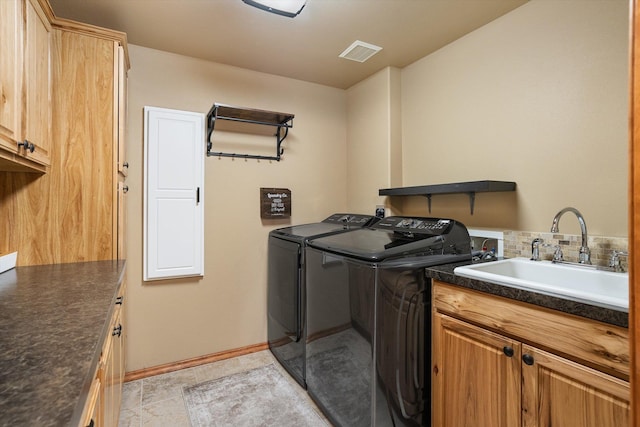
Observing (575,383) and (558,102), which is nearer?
(575,383)

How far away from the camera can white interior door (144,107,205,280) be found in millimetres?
2402

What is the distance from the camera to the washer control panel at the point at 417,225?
1961 millimetres

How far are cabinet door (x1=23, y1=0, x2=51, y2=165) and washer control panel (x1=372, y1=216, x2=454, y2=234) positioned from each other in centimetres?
204

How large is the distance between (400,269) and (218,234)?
167 cm

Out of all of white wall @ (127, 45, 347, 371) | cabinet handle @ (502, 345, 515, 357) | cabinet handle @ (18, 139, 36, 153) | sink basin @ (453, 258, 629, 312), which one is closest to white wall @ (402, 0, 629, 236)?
sink basin @ (453, 258, 629, 312)

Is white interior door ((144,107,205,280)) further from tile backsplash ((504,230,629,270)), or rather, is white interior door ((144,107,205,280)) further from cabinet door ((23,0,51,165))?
tile backsplash ((504,230,629,270))

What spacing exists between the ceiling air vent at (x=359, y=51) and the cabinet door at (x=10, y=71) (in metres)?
1.87

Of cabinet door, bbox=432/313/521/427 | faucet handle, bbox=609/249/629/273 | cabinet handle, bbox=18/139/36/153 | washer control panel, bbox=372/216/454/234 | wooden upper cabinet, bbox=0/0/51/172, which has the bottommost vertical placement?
cabinet door, bbox=432/313/521/427

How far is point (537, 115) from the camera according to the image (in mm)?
→ 1830

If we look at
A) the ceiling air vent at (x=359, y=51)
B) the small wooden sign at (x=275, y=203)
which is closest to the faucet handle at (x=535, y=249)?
the ceiling air vent at (x=359, y=51)

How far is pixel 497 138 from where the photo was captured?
2.04 meters

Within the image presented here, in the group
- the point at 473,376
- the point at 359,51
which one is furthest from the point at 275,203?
the point at 473,376

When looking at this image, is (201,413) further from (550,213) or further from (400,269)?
(550,213)

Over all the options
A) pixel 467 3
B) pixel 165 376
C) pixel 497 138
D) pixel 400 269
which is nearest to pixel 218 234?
pixel 165 376
